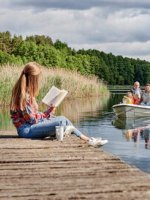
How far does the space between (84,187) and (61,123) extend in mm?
3695

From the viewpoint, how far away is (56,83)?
33.5m

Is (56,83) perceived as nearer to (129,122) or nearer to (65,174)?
(129,122)

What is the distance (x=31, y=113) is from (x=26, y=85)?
420 mm

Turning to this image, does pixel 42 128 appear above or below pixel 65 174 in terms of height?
above

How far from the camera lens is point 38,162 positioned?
681cm

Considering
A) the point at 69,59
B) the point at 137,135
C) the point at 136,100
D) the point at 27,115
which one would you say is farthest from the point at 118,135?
the point at 69,59

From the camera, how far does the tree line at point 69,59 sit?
58031 millimetres

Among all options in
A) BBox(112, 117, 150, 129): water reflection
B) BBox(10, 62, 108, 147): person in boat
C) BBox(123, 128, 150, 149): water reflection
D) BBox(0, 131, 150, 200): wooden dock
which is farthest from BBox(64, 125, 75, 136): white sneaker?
BBox(112, 117, 150, 129): water reflection

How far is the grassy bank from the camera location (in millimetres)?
26844

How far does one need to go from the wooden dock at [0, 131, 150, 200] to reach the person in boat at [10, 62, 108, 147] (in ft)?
2.12

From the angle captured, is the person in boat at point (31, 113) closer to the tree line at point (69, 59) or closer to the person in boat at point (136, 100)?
the person in boat at point (136, 100)

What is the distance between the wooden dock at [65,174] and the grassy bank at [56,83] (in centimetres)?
1857

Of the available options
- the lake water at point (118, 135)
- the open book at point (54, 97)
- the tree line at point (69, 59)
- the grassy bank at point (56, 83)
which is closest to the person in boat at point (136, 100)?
the lake water at point (118, 135)

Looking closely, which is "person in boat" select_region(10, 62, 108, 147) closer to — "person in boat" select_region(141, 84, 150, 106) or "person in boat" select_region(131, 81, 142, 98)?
"person in boat" select_region(141, 84, 150, 106)
